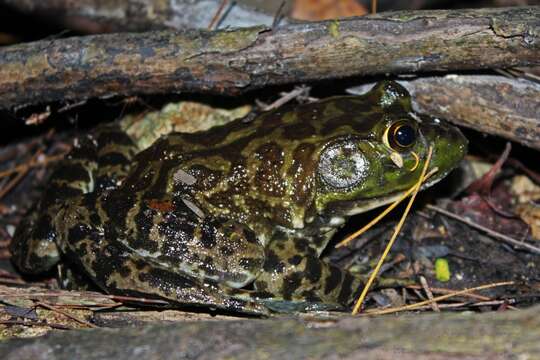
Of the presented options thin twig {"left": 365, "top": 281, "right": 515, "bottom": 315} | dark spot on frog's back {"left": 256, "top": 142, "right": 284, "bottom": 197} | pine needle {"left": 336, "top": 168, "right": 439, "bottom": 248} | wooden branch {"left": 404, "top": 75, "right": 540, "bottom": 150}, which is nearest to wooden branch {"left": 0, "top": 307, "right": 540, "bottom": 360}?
thin twig {"left": 365, "top": 281, "right": 515, "bottom": 315}

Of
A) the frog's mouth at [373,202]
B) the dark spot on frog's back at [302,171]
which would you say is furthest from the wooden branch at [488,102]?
the dark spot on frog's back at [302,171]

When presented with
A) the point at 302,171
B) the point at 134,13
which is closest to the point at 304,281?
the point at 302,171

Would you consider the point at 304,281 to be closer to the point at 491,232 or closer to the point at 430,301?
the point at 430,301

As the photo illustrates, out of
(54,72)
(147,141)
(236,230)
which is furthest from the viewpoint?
(147,141)

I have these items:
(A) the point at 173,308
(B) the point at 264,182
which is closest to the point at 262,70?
(B) the point at 264,182

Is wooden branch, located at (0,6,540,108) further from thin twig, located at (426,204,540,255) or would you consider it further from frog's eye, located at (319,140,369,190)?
thin twig, located at (426,204,540,255)

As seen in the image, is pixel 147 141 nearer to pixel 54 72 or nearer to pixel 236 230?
pixel 54 72

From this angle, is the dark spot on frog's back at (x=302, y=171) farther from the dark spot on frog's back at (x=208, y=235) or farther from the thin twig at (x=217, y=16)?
the thin twig at (x=217, y=16)
